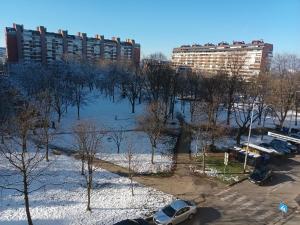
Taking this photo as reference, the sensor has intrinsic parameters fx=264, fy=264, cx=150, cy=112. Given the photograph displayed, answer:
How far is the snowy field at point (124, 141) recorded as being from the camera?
26.7 m

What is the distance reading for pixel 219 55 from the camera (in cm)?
13075

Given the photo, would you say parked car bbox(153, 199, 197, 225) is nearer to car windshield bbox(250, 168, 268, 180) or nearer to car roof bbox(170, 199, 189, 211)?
car roof bbox(170, 199, 189, 211)

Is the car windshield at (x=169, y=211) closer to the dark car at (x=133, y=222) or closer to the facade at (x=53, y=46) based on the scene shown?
the dark car at (x=133, y=222)

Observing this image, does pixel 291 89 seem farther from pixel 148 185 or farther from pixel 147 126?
pixel 148 185

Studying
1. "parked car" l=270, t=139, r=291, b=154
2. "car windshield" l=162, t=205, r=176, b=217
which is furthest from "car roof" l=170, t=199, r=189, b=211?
"parked car" l=270, t=139, r=291, b=154

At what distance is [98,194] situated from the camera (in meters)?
20.0

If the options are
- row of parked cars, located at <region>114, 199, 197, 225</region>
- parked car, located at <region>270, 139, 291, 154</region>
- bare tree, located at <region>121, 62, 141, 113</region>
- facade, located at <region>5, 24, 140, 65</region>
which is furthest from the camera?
facade, located at <region>5, 24, 140, 65</region>

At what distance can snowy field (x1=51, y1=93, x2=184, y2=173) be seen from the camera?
2673 cm

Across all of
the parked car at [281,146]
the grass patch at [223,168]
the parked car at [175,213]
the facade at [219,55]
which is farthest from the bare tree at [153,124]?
the facade at [219,55]

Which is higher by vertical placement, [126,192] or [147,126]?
Result: [147,126]

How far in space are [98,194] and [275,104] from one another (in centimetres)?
3257

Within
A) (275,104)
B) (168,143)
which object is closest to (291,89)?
(275,104)

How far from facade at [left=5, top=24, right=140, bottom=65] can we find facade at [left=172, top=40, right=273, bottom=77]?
34.1 m

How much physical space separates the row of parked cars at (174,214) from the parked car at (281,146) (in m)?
18.8
